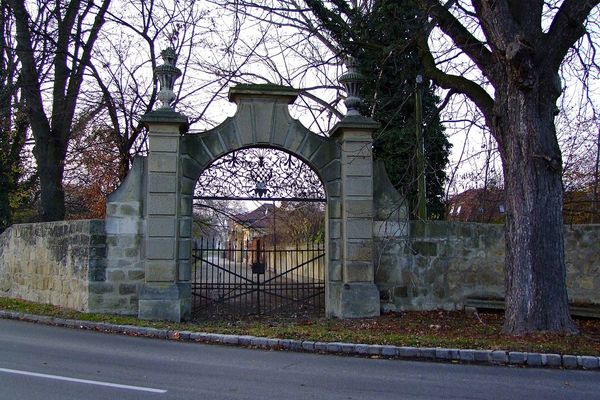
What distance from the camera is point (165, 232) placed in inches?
438

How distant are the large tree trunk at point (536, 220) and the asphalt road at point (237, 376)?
1718 millimetres

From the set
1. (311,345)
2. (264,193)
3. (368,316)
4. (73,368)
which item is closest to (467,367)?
(311,345)

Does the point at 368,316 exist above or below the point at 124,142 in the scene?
below

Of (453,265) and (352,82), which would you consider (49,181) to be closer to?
(352,82)

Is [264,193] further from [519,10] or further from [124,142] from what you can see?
[124,142]

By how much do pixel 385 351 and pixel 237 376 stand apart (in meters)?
2.60

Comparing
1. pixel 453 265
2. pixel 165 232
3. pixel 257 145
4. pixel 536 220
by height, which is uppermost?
pixel 257 145

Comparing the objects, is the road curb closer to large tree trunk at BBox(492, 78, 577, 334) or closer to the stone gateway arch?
large tree trunk at BBox(492, 78, 577, 334)

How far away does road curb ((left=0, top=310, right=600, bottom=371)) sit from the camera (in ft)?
25.1

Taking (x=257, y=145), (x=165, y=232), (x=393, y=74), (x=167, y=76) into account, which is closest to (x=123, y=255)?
(x=165, y=232)

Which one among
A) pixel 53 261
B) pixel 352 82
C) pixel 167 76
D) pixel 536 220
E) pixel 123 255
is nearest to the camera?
pixel 536 220

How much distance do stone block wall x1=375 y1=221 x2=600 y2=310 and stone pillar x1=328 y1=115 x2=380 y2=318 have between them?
0.52 metres

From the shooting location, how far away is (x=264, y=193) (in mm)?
12078

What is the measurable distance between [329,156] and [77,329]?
19.8ft
